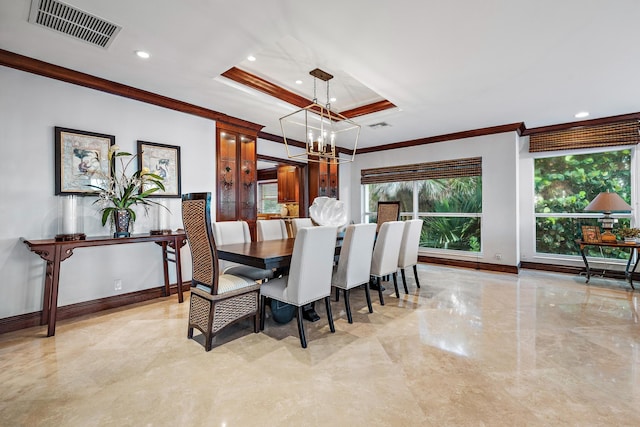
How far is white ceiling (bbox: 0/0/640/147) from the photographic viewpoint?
2100 millimetres

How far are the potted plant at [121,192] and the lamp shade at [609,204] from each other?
5.76 metres

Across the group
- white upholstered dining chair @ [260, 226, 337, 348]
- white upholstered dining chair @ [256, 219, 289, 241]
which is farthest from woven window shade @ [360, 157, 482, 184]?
white upholstered dining chair @ [260, 226, 337, 348]

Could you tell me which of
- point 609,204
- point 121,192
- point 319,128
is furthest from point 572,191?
point 121,192

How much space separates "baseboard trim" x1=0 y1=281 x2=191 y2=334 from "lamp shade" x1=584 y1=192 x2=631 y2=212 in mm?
5793

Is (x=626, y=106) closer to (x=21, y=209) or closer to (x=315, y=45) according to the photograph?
(x=315, y=45)

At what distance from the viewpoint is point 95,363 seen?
6.93 feet

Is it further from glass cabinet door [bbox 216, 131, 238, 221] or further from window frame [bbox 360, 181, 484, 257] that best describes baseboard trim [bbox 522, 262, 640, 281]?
glass cabinet door [bbox 216, 131, 238, 221]

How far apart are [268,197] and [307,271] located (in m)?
6.44

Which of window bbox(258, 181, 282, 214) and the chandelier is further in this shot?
window bbox(258, 181, 282, 214)

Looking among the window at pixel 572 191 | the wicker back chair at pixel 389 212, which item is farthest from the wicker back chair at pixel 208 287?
the window at pixel 572 191

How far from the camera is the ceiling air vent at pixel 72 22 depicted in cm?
207

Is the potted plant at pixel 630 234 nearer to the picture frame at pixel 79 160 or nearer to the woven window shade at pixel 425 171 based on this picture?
the woven window shade at pixel 425 171

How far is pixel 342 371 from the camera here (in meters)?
1.99

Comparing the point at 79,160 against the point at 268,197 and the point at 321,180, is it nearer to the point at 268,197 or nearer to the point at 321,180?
the point at 321,180
